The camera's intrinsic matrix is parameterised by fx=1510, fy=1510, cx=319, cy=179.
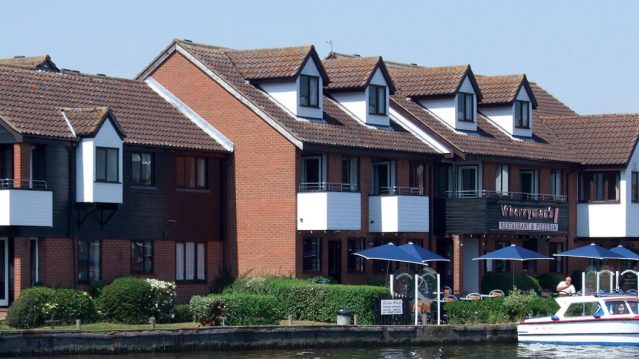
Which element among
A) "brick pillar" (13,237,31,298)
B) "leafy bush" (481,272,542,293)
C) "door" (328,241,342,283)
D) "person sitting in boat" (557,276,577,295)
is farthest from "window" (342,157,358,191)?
"brick pillar" (13,237,31,298)

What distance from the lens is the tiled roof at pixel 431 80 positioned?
66688 millimetres

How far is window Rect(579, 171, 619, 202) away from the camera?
234ft

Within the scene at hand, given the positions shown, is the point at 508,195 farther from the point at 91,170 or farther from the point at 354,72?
the point at 91,170

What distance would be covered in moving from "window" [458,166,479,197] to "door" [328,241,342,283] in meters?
8.25

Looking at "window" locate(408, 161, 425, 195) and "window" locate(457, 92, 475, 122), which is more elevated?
"window" locate(457, 92, 475, 122)

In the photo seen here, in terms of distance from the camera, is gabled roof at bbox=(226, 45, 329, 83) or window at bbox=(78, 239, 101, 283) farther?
gabled roof at bbox=(226, 45, 329, 83)

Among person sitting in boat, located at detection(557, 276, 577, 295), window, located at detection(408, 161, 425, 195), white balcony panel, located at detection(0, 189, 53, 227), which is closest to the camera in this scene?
white balcony panel, located at detection(0, 189, 53, 227)

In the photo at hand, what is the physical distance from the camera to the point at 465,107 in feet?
222

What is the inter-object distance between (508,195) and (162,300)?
21.1 m

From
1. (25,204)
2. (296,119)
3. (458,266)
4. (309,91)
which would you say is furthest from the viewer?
(458,266)

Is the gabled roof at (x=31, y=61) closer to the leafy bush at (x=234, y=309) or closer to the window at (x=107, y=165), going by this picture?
the window at (x=107, y=165)

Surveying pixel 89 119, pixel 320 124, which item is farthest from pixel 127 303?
pixel 320 124

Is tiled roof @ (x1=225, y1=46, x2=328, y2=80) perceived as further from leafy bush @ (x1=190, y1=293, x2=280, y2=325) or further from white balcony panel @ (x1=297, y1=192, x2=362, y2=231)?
→ leafy bush @ (x1=190, y1=293, x2=280, y2=325)

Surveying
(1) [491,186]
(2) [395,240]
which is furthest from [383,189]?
(1) [491,186]
